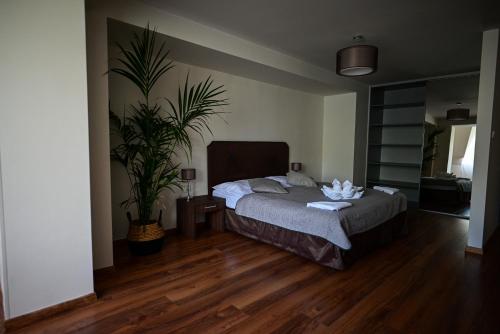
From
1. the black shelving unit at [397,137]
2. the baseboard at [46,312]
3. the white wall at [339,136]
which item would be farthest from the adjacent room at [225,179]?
the white wall at [339,136]

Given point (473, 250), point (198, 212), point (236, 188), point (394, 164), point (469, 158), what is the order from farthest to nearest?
point (394, 164), point (469, 158), point (236, 188), point (198, 212), point (473, 250)

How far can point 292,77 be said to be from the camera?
4168 mm

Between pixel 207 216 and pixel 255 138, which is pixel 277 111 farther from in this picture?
pixel 207 216

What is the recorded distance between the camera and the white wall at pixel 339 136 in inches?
216

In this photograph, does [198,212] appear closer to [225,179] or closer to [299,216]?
[225,179]

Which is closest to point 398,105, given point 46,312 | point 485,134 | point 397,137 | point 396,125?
point 396,125

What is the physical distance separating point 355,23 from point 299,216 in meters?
2.11

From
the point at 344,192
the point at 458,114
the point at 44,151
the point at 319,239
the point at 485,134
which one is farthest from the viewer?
the point at 458,114

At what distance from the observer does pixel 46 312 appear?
6.00 ft

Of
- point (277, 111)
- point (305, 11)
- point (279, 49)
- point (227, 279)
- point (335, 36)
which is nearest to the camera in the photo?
point (227, 279)

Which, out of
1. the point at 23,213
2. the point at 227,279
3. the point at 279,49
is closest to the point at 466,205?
the point at 279,49

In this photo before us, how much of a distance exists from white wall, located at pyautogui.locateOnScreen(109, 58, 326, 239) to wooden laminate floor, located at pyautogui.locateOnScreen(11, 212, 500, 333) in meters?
0.83

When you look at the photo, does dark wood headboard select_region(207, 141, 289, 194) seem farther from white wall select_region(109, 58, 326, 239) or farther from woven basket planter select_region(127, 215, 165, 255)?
woven basket planter select_region(127, 215, 165, 255)

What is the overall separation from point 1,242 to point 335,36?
3.58m
